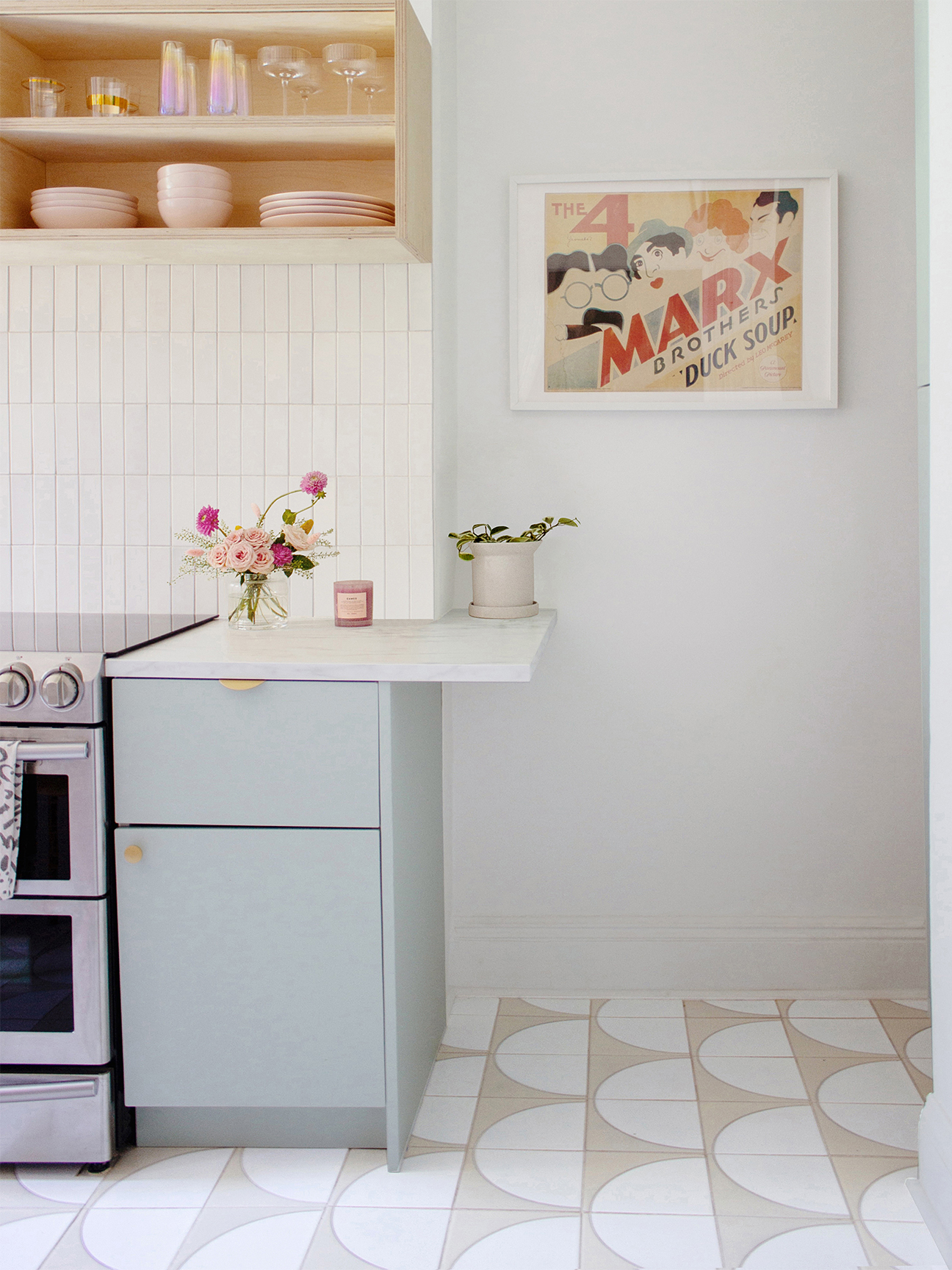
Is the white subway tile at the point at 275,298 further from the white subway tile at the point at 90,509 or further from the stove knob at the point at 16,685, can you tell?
the stove knob at the point at 16,685

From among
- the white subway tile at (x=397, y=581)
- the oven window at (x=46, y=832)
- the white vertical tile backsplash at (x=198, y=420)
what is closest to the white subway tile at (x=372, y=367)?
the white vertical tile backsplash at (x=198, y=420)

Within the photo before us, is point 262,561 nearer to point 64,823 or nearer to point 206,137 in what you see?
point 64,823

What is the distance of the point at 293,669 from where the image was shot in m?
1.82

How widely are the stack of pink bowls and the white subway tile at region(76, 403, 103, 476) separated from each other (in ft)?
1.67

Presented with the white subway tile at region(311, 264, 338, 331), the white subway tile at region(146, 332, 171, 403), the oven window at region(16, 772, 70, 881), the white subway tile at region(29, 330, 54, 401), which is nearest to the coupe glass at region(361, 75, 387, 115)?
the white subway tile at region(311, 264, 338, 331)

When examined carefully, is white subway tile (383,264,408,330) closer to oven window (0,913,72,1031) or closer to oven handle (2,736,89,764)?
oven handle (2,736,89,764)

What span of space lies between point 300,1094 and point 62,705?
792 mm

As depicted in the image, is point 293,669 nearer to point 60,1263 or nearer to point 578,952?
point 60,1263

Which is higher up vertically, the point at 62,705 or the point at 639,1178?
the point at 62,705

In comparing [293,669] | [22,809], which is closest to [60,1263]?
[22,809]

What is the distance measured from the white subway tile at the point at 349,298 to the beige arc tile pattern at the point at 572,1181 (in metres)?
1.62

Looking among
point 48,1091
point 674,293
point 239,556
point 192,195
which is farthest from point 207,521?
point 674,293

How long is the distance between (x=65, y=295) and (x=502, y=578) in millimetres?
1182

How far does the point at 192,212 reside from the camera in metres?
2.18
